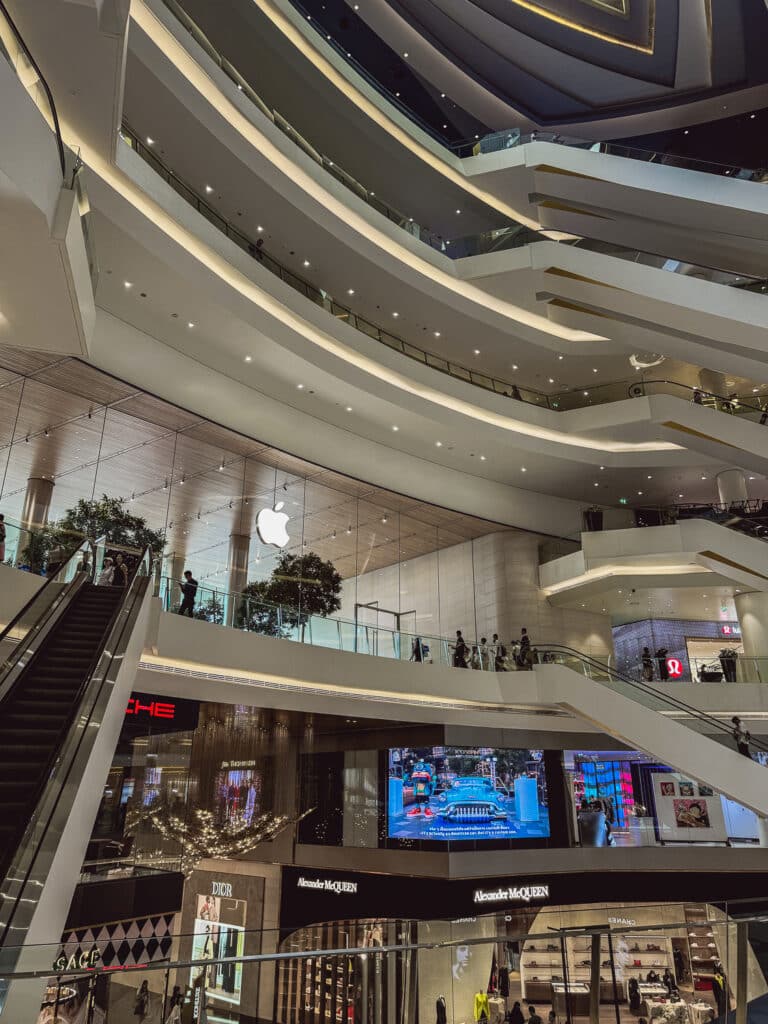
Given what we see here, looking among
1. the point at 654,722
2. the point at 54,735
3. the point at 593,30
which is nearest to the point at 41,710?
the point at 54,735

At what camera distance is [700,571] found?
18297 millimetres

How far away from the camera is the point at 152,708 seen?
11.4m

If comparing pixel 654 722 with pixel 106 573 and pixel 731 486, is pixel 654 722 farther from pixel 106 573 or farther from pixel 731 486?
pixel 106 573

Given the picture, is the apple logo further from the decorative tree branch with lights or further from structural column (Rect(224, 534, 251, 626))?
the decorative tree branch with lights

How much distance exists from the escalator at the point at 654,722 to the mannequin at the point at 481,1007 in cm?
1035

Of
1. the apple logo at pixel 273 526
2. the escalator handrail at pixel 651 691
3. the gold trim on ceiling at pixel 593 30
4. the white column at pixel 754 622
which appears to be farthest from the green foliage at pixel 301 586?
the gold trim on ceiling at pixel 593 30

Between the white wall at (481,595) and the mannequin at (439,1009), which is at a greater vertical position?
the white wall at (481,595)

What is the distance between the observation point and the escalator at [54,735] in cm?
370

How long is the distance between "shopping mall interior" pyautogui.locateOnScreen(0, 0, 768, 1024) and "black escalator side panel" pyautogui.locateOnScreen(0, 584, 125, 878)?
0.13 ft

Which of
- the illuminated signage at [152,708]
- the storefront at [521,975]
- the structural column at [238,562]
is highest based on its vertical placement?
the structural column at [238,562]

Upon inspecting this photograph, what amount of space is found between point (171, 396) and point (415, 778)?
9389 mm

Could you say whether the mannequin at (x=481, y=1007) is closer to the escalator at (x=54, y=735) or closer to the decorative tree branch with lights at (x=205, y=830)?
the escalator at (x=54, y=735)

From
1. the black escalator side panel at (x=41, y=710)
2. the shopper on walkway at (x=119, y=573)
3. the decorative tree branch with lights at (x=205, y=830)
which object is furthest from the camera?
the decorative tree branch with lights at (x=205, y=830)

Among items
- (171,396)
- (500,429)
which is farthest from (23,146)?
(500,429)
